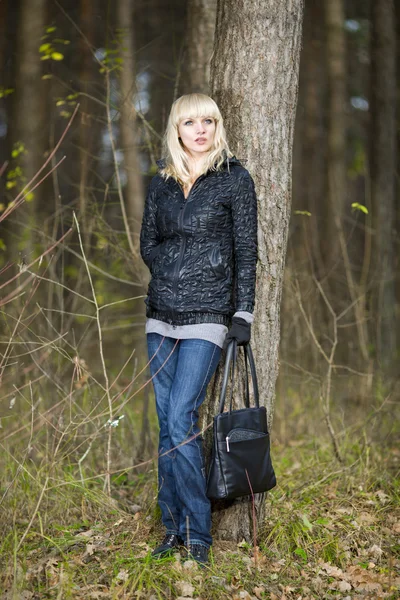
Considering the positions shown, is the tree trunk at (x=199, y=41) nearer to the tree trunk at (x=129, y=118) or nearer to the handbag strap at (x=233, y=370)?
the tree trunk at (x=129, y=118)

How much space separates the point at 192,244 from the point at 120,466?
2524 mm

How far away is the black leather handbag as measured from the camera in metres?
3.65

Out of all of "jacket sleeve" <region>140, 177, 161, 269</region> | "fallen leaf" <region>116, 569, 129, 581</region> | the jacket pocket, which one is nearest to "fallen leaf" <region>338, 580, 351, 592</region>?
"fallen leaf" <region>116, 569, 129, 581</region>

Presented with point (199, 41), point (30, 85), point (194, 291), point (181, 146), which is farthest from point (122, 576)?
point (30, 85)

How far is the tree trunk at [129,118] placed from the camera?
224 inches

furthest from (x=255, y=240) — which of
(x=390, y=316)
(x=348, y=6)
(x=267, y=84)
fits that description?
(x=348, y=6)

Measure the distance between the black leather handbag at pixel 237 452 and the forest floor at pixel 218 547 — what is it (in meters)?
0.42

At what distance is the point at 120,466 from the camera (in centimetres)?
550

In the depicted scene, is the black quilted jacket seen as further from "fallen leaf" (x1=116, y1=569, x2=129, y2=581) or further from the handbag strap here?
"fallen leaf" (x1=116, y1=569, x2=129, y2=581)

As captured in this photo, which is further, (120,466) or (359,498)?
(120,466)

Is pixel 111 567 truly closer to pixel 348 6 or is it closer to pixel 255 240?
pixel 255 240

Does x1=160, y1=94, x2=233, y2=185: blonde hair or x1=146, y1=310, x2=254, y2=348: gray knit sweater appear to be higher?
x1=160, y1=94, x2=233, y2=185: blonde hair

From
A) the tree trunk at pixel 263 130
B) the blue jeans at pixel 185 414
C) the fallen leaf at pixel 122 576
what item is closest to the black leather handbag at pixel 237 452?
the blue jeans at pixel 185 414

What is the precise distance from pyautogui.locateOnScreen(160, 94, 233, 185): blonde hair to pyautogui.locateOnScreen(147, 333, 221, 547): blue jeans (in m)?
0.98
